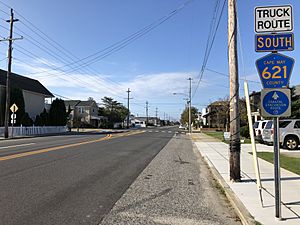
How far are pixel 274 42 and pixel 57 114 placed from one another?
48183 millimetres

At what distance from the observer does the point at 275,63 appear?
17.5ft

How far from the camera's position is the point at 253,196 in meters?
6.80

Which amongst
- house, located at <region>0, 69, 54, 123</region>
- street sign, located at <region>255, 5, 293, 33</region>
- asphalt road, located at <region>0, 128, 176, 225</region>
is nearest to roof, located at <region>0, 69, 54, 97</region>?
house, located at <region>0, 69, 54, 123</region>

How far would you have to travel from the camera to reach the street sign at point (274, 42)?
539cm

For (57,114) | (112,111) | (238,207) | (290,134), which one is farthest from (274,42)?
(112,111)

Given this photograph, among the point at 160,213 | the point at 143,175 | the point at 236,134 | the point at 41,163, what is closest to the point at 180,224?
the point at 160,213

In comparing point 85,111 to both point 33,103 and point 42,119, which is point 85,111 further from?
point 42,119

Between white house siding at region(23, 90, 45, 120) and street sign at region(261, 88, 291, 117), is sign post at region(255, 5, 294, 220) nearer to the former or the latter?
street sign at region(261, 88, 291, 117)

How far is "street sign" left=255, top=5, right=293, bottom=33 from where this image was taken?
550cm

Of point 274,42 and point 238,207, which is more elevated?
point 274,42

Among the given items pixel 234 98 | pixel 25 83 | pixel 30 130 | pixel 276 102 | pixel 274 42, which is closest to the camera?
pixel 276 102

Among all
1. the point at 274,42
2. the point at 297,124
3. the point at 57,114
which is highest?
the point at 57,114

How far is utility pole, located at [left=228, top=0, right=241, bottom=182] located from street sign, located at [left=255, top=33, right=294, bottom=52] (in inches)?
123

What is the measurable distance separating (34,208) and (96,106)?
81.7 metres
